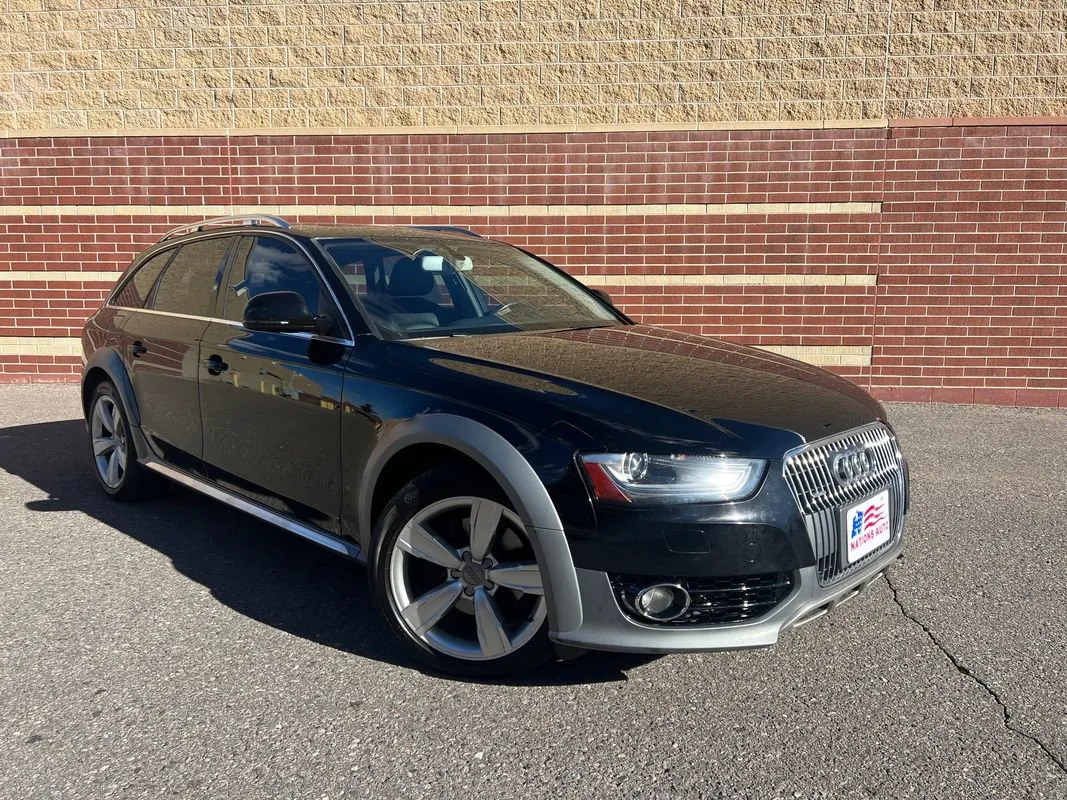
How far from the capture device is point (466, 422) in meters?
2.93

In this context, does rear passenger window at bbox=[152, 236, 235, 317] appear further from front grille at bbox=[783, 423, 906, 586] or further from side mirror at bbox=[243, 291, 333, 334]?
front grille at bbox=[783, 423, 906, 586]

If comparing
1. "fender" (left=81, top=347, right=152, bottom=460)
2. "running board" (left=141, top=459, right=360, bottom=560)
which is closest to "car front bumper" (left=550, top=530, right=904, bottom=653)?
"running board" (left=141, top=459, right=360, bottom=560)

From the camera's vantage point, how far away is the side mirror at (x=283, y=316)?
137 inches

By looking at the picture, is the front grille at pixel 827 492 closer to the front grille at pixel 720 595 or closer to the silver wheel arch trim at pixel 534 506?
the front grille at pixel 720 595

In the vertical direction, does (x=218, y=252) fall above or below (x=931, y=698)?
above

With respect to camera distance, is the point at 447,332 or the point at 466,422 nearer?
the point at 466,422

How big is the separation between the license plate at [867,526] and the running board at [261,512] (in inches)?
72.6

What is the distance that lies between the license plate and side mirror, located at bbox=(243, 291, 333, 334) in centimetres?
215

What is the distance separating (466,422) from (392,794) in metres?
1.17

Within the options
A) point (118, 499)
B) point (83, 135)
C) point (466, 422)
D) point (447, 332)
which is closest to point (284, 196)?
point (83, 135)

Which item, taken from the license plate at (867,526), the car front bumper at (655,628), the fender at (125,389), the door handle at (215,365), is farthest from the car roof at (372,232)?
the license plate at (867,526)

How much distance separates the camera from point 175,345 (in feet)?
14.7

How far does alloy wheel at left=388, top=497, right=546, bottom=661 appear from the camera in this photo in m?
2.90

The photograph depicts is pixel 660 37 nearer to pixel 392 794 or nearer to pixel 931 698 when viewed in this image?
pixel 931 698
